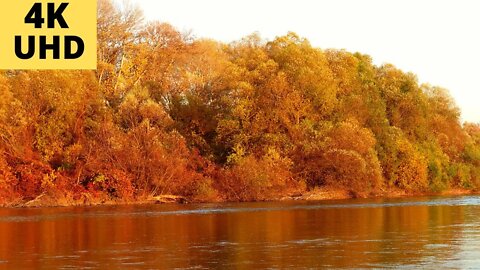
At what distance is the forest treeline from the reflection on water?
1644cm

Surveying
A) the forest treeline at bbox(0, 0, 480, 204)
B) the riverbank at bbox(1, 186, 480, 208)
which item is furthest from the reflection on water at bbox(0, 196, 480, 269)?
the forest treeline at bbox(0, 0, 480, 204)

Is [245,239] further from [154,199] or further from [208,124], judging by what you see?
[208,124]

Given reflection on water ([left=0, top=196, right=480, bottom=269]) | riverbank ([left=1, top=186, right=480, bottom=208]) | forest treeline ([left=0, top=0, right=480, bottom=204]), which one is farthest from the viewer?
forest treeline ([left=0, top=0, right=480, bottom=204])

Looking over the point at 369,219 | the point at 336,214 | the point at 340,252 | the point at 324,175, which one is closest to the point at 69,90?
the point at 324,175

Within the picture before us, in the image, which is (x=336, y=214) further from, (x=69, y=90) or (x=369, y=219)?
(x=69, y=90)

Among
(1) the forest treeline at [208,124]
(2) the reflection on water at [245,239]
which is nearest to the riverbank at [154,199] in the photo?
(1) the forest treeline at [208,124]

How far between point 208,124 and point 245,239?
152 ft

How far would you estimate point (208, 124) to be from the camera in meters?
82.4

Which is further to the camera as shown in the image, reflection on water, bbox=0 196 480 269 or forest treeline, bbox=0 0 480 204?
forest treeline, bbox=0 0 480 204

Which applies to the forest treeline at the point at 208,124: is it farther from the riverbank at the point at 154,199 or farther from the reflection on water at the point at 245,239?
the reflection on water at the point at 245,239

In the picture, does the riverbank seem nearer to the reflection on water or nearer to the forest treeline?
the forest treeline

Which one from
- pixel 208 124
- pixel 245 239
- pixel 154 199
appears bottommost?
pixel 245 239

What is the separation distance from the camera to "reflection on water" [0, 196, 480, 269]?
91.6 ft

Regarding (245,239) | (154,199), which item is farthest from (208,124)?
(245,239)
